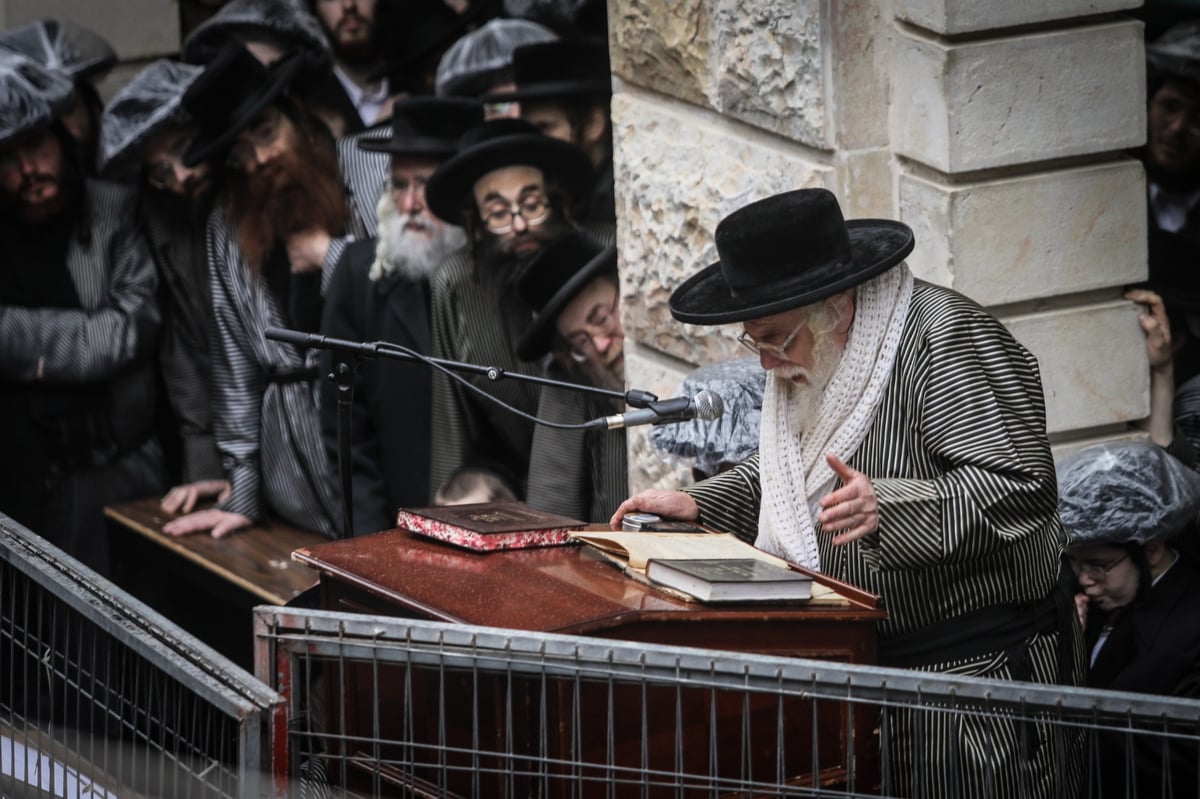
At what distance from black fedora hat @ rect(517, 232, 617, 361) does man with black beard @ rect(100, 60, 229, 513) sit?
2065 millimetres

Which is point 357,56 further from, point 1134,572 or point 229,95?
point 1134,572

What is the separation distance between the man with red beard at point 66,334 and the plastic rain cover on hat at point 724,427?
3.36m

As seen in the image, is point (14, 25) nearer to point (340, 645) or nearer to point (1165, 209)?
Answer: point (1165, 209)

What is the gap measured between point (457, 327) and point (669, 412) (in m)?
2.68

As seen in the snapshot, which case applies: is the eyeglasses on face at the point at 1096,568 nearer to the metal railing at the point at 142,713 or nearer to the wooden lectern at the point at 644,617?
the wooden lectern at the point at 644,617

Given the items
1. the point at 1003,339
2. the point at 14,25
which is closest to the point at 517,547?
the point at 1003,339

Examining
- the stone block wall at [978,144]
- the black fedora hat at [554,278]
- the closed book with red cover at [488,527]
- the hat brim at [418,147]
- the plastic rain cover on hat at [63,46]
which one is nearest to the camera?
the closed book with red cover at [488,527]

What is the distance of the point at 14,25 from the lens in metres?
8.56

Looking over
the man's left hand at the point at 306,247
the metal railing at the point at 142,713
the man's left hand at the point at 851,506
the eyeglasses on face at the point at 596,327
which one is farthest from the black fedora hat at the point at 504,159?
the man's left hand at the point at 851,506

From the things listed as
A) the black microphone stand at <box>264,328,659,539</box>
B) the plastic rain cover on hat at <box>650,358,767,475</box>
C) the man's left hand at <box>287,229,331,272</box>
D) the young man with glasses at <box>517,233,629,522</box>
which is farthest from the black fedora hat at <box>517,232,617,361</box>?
A: the black microphone stand at <box>264,328,659,539</box>

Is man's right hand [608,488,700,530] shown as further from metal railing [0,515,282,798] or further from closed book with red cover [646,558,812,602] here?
metal railing [0,515,282,798]

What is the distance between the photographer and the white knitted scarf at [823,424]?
133 inches

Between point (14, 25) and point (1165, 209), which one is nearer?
point (1165, 209)

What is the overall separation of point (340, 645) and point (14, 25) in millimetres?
6481
